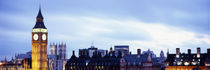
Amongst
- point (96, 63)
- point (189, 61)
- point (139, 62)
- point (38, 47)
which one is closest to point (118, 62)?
point (139, 62)

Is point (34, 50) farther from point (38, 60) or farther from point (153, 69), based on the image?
point (153, 69)

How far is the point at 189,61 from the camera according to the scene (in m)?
119

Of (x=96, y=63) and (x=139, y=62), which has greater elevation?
(x=139, y=62)

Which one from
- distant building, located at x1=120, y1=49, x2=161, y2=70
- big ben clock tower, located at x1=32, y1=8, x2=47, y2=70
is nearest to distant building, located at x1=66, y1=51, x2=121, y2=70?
distant building, located at x1=120, y1=49, x2=161, y2=70

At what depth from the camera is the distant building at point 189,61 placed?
11650 centimetres

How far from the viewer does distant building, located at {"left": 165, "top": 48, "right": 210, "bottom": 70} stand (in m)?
116

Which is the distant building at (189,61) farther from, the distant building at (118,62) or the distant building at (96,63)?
the distant building at (96,63)

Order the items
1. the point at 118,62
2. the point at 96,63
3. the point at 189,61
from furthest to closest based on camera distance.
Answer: the point at 96,63, the point at 118,62, the point at 189,61

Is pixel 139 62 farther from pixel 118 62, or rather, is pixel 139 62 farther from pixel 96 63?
pixel 96 63

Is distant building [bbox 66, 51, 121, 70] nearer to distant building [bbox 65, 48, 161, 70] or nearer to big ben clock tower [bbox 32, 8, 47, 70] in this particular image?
distant building [bbox 65, 48, 161, 70]

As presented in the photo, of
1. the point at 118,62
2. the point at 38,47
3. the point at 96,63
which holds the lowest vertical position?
the point at 96,63

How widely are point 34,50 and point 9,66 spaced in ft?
97.7

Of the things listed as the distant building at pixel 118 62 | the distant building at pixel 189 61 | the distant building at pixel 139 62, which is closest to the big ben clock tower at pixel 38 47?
the distant building at pixel 118 62

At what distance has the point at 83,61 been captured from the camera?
139875 mm
